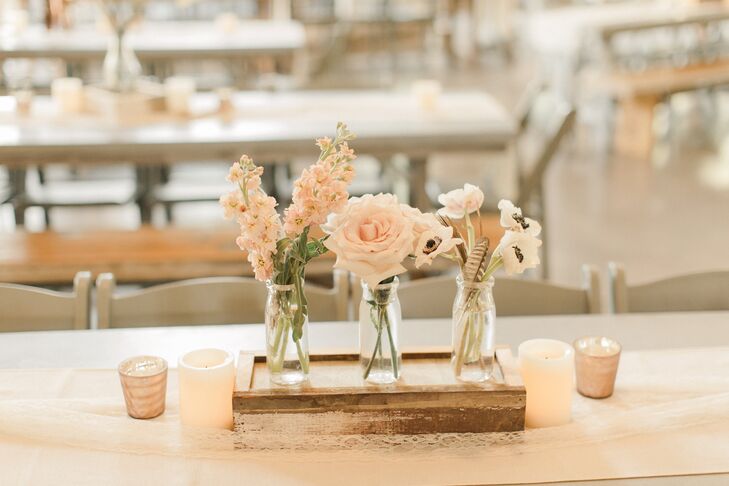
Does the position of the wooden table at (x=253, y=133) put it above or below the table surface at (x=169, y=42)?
below

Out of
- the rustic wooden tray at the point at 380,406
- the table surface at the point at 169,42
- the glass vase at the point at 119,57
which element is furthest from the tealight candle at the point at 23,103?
the rustic wooden tray at the point at 380,406

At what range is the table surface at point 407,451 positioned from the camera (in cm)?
148

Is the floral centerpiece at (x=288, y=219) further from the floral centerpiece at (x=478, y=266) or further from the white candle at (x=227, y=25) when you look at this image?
the white candle at (x=227, y=25)

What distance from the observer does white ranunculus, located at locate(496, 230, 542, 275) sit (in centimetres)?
146

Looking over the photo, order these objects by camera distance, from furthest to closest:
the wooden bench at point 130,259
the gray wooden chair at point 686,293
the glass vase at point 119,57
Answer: the glass vase at point 119,57 < the wooden bench at point 130,259 < the gray wooden chair at point 686,293

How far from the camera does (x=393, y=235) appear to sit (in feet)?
4.62

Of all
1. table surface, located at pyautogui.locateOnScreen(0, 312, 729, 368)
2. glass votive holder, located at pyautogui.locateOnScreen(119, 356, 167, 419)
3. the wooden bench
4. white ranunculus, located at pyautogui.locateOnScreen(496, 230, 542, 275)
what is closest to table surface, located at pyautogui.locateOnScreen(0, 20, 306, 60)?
the wooden bench

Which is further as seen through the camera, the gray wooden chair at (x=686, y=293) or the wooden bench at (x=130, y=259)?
the wooden bench at (x=130, y=259)

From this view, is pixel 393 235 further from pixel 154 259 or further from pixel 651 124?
pixel 651 124

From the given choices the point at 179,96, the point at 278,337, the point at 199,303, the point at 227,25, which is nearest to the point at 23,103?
the point at 179,96

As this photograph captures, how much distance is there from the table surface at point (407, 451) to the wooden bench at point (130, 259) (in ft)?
4.76

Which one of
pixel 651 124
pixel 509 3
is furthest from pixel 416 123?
pixel 509 3

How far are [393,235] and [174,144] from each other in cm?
219

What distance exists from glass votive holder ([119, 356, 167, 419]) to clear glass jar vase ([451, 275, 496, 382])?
0.48m
